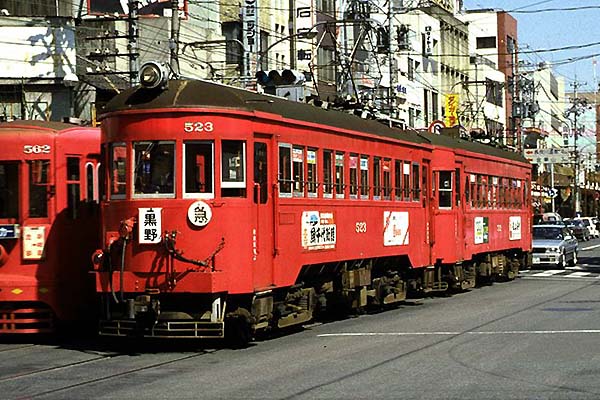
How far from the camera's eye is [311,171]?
59.5 feet

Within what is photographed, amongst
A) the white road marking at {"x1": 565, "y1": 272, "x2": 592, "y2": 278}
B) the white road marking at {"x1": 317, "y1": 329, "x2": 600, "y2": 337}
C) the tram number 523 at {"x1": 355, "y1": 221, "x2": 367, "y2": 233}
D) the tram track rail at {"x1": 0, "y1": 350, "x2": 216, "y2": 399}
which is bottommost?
the tram track rail at {"x1": 0, "y1": 350, "x2": 216, "y2": 399}

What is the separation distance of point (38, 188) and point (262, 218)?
3.69 metres

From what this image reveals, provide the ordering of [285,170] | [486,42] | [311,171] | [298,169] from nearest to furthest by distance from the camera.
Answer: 1. [285,170]
2. [298,169]
3. [311,171]
4. [486,42]

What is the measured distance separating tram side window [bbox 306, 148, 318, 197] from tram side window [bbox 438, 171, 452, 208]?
831 cm

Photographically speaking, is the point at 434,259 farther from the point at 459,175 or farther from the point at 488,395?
the point at 488,395

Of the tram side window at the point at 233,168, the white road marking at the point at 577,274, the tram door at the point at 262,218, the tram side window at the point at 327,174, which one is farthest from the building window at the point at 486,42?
the tram side window at the point at 233,168

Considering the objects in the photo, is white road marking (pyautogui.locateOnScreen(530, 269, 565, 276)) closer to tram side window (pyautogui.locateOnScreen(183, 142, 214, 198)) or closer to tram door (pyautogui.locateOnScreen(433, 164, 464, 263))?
tram door (pyautogui.locateOnScreen(433, 164, 464, 263))

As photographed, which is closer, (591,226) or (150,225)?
(150,225)

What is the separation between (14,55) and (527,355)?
85.7 ft

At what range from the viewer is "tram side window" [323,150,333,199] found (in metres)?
18.6

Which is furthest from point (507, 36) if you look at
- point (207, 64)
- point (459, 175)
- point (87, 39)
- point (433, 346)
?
point (433, 346)

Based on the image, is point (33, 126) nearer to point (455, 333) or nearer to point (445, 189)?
point (455, 333)

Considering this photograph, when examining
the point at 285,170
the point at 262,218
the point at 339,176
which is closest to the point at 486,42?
the point at 339,176

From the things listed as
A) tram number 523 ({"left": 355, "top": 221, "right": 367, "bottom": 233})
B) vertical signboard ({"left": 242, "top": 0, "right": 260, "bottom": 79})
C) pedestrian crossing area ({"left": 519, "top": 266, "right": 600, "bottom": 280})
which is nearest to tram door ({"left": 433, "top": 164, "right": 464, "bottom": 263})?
tram number 523 ({"left": 355, "top": 221, "right": 367, "bottom": 233})
